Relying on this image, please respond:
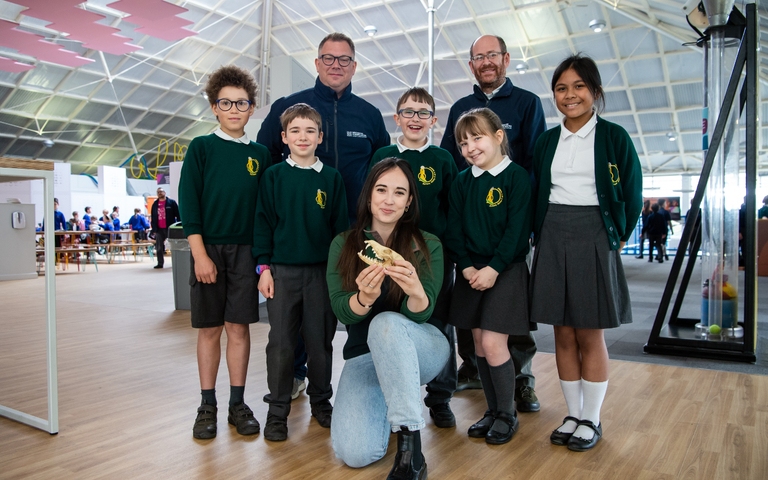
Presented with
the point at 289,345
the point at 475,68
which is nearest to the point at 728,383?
the point at 475,68

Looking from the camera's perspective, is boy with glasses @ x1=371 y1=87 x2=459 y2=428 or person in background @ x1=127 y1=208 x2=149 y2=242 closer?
boy with glasses @ x1=371 y1=87 x2=459 y2=428

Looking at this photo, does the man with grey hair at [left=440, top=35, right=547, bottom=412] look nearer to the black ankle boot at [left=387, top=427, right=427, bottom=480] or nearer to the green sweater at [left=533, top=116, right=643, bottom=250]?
the green sweater at [left=533, top=116, right=643, bottom=250]

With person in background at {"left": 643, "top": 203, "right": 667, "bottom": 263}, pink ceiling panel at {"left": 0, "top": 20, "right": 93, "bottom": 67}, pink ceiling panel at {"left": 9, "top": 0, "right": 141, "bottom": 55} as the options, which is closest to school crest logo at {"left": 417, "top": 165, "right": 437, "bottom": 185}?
pink ceiling panel at {"left": 9, "top": 0, "right": 141, "bottom": 55}

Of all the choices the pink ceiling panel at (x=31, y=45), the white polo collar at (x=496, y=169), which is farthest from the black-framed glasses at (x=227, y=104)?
the pink ceiling panel at (x=31, y=45)

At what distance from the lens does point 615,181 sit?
6.35ft

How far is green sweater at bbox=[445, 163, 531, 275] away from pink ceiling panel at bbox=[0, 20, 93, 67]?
835cm

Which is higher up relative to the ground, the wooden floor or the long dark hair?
the long dark hair

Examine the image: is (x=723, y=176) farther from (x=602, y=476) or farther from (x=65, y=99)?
(x=65, y=99)

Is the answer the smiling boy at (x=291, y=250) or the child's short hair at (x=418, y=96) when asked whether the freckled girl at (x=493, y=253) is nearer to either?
the child's short hair at (x=418, y=96)

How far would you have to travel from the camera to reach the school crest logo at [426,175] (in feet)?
7.14

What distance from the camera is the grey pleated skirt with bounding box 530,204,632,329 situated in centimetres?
193

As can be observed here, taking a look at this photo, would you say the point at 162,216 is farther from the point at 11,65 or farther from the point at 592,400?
the point at 592,400

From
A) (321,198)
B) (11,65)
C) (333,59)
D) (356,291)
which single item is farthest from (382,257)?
(11,65)

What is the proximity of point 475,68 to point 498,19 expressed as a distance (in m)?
12.3
